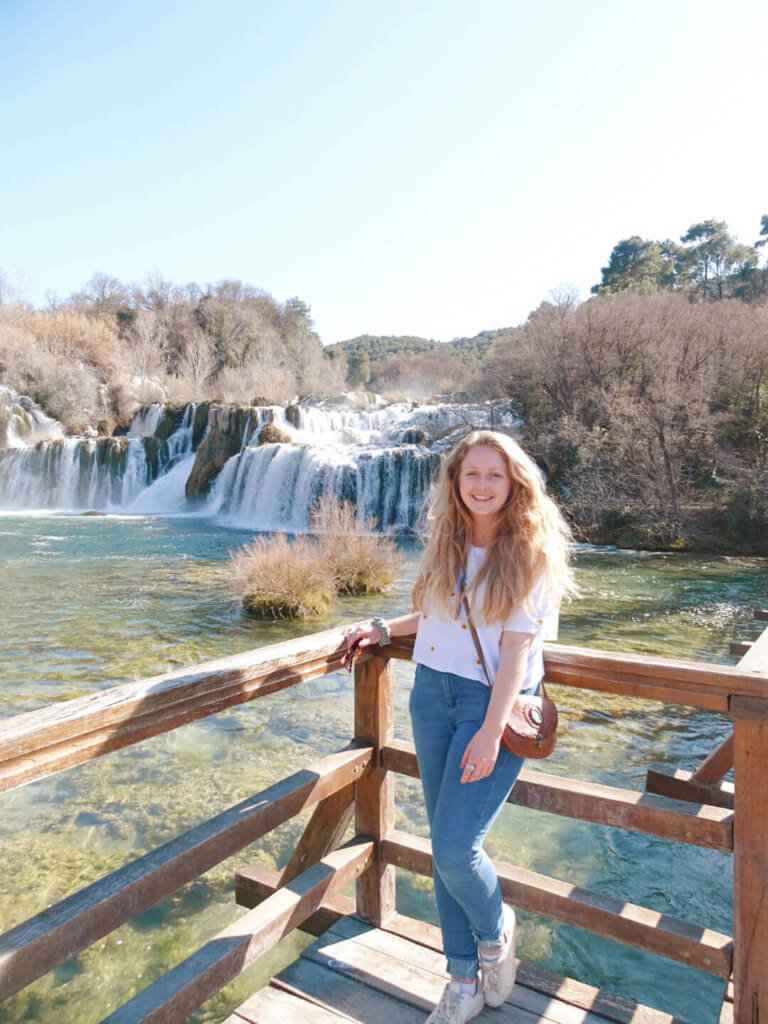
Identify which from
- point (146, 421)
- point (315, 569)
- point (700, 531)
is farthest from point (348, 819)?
point (146, 421)

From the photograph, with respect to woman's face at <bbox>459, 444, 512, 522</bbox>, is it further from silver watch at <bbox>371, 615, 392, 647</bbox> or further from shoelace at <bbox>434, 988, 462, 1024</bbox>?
shoelace at <bbox>434, 988, 462, 1024</bbox>

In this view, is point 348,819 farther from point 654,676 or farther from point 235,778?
point 235,778

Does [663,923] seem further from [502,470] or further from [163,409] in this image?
[163,409]

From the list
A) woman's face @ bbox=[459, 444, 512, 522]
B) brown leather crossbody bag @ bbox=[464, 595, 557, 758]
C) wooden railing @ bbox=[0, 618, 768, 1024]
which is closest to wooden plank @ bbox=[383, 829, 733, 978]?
wooden railing @ bbox=[0, 618, 768, 1024]

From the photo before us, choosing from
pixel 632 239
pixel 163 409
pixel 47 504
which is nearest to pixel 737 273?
pixel 632 239

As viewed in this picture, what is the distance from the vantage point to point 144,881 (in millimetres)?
1663

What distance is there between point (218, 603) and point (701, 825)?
9108 millimetres

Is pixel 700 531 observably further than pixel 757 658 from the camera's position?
Yes

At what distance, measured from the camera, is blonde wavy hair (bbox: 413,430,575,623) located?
1945 mm

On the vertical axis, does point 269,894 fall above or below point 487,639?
below

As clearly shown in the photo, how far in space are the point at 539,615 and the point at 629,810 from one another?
0.66 meters

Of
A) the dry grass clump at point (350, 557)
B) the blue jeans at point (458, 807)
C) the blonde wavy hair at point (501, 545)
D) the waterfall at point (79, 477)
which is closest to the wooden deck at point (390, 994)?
the blue jeans at point (458, 807)

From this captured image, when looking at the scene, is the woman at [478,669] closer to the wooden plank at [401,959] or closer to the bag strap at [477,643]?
the bag strap at [477,643]

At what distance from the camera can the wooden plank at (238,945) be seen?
1677 millimetres
